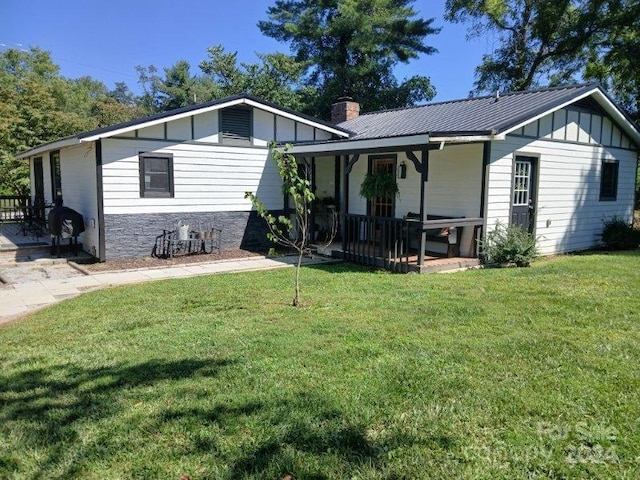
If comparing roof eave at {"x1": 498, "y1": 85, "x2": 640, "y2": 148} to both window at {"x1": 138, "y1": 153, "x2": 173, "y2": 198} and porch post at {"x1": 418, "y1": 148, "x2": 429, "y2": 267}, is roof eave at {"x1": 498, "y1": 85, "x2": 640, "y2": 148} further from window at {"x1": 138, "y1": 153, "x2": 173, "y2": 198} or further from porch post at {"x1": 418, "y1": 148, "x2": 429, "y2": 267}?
window at {"x1": 138, "y1": 153, "x2": 173, "y2": 198}

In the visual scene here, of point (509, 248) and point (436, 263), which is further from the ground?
point (509, 248)

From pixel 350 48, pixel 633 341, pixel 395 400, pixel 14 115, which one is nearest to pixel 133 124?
pixel 395 400

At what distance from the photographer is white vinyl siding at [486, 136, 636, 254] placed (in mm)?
9844

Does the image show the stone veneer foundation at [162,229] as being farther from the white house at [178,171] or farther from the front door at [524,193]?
the front door at [524,193]

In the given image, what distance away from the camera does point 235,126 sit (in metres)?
11.7

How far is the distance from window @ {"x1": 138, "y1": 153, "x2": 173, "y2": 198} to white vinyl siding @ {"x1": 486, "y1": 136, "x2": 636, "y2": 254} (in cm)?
680

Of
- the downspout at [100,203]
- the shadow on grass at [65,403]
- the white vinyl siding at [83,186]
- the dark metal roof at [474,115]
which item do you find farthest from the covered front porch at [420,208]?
the shadow on grass at [65,403]

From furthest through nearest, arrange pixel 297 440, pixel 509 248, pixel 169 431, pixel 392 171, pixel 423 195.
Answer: pixel 392 171 < pixel 509 248 < pixel 423 195 < pixel 169 431 < pixel 297 440

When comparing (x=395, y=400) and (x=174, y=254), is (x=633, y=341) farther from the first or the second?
(x=174, y=254)

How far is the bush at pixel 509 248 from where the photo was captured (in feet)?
31.0

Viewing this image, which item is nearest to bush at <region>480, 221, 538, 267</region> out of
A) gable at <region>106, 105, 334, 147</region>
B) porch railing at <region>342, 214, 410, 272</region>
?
porch railing at <region>342, 214, 410, 272</region>

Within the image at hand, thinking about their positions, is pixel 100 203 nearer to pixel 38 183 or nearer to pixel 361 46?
pixel 38 183

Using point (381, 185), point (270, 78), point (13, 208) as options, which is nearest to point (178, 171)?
point (381, 185)

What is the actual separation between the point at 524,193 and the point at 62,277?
9.48 meters
